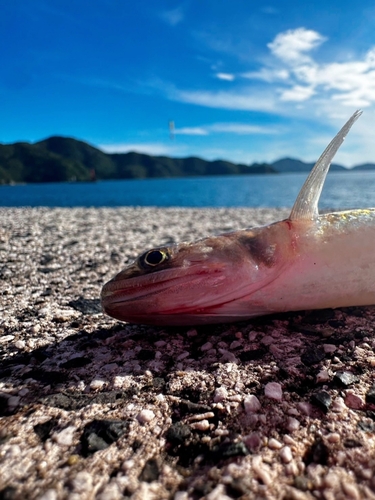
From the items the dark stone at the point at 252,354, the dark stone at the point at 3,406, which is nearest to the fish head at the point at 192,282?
the dark stone at the point at 252,354

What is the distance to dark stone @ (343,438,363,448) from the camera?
1.92m

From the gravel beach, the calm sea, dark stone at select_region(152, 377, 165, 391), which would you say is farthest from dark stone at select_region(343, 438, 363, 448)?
the calm sea

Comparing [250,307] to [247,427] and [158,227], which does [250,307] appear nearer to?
[247,427]

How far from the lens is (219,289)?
3.20 m

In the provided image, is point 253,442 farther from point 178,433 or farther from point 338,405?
point 338,405

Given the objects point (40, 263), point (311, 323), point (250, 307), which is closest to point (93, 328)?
point (250, 307)

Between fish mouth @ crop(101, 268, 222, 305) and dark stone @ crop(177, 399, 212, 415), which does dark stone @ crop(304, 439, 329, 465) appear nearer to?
dark stone @ crop(177, 399, 212, 415)

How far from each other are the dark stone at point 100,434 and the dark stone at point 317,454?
110 centimetres

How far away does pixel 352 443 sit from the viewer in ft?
6.37

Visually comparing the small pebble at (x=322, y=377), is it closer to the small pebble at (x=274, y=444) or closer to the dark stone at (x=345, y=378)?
the dark stone at (x=345, y=378)

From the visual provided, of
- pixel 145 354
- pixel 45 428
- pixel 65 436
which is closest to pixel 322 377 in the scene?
pixel 145 354

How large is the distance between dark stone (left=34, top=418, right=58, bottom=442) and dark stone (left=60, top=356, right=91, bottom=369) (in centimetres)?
75

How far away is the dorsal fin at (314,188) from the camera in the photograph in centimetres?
355

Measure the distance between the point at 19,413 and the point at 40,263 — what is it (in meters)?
4.81
